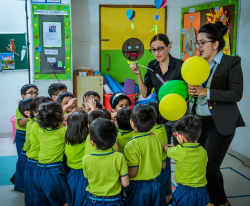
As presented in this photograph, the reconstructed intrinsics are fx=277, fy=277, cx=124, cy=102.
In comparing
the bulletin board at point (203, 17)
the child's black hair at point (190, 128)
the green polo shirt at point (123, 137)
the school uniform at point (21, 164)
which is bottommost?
the school uniform at point (21, 164)

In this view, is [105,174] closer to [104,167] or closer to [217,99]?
[104,167]

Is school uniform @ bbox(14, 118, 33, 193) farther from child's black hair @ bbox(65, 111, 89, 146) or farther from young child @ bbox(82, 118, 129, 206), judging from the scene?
young child @ bbox(82, 118, 129, 206)

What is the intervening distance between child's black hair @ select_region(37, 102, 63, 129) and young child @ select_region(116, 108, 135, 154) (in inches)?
16.8

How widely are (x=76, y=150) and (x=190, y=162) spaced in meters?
0.77

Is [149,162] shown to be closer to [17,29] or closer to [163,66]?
[163,66]

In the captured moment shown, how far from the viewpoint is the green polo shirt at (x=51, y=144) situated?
1.93 metres

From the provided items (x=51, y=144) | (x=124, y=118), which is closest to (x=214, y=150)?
(x=124, y=118)

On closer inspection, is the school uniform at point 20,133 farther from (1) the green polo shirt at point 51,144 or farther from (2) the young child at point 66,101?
(1) the green polo shirt at point 51,144

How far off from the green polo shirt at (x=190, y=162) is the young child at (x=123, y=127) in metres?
0.32

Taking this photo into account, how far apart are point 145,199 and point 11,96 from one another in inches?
136

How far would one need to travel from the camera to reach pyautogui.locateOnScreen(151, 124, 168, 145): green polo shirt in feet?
6.78

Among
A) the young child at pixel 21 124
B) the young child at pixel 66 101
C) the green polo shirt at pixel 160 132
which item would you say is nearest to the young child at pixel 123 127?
the green polo shirt at pixel 160 132

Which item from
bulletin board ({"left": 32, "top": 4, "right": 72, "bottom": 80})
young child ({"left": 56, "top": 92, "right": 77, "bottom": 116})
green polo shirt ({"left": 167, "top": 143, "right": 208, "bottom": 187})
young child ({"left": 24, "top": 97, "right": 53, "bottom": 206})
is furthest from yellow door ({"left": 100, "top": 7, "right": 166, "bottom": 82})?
green polo shirt ({"left": 167, "top": 143, "right": 208, "bottom": 187})

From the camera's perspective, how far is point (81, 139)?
1877 mm
